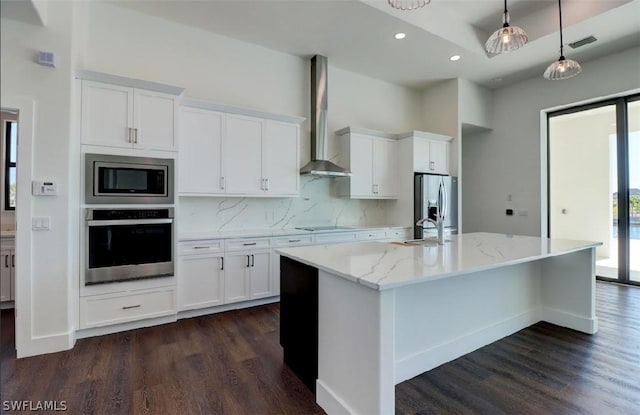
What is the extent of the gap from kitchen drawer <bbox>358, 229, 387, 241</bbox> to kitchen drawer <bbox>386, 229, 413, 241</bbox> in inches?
3.7

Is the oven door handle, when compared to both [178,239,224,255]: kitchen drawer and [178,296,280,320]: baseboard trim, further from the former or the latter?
[178,296,280,320]: baseboard trim

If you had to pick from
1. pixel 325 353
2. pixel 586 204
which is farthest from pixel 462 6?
pixel 325 353

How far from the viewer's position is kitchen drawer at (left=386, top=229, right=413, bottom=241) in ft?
15.3

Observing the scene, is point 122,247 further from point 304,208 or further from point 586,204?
point 586,204

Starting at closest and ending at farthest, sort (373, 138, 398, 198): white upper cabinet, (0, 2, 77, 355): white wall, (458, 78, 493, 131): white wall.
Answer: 1. (0, 2, 77, 355): white wall
2. (373, 138, 398, 198): white upper cabinet
3. (458, 78, 493, 131): white wall

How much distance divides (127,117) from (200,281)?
5.67ft

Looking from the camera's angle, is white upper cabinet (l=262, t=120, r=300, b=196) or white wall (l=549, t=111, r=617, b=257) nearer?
white upper cabinet (l=262, t=120, r=300, b=196)

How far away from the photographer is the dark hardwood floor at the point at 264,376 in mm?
1821

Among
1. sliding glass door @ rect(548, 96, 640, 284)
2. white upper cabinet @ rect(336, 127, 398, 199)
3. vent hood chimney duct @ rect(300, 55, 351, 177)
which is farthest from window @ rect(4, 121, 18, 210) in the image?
sliding glass door @ rect(548, 96, 640, 284)

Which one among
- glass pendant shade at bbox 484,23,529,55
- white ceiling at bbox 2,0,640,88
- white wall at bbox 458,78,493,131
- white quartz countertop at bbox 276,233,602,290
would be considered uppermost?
white ceiling at bbox 2,0,640,88

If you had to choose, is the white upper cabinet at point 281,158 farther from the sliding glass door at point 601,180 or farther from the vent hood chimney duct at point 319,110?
the sliding glass door at point 601,180

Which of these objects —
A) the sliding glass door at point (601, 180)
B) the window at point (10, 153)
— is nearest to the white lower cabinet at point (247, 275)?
the window at point (10, 153)

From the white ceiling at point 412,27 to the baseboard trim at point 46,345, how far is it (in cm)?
329

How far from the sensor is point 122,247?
283 cm
